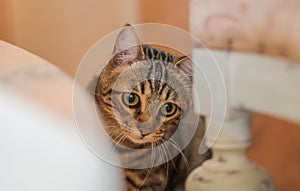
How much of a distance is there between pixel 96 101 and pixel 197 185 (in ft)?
0.70

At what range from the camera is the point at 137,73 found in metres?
0.65

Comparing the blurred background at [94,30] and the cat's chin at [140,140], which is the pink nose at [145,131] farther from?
the blurred background at [94,30]

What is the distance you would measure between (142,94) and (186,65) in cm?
8

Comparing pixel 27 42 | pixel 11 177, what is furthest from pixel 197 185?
pixel 27 42

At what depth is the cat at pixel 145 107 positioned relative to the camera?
64cm

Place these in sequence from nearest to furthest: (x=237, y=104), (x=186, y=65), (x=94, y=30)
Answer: (x=237, y=104) < (x=186, y=65) < (x=94, y=30)

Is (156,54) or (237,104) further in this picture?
(156,54)

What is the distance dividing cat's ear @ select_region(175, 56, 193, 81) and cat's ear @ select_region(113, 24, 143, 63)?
0.07 meters

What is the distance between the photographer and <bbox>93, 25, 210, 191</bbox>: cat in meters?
0.64

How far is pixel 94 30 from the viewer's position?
0.80 m

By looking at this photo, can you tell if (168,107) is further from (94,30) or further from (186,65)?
(94,30)

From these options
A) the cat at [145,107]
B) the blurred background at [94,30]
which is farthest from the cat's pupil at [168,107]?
the blurred background at [94,30]

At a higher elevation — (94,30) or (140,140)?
(94,30)

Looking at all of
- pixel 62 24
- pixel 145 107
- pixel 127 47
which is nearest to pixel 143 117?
pixel 145 107
